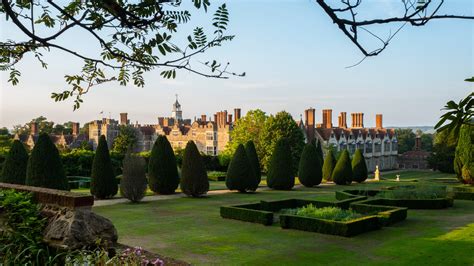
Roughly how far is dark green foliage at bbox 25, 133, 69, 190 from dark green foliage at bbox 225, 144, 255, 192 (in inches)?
404

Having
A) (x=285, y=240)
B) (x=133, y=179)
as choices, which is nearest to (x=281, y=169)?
(x=133, y=179)

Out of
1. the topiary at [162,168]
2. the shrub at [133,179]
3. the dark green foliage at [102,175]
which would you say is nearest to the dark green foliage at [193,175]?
the topiary at [162,168]

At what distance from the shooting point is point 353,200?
19203mm

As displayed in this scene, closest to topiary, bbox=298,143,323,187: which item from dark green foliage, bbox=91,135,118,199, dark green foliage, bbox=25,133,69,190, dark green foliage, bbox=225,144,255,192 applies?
dark green foliage, bbox=225,144,255,192

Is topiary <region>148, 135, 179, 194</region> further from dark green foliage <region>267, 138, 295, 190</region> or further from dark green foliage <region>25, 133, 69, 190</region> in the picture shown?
dark green foliage <region>267, 138, 295, 190</region>

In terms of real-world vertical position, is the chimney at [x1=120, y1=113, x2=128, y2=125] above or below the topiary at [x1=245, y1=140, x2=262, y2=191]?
above

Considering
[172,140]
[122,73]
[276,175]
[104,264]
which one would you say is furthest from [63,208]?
[172,140]

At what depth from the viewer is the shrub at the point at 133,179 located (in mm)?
20203

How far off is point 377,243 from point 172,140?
179 ft

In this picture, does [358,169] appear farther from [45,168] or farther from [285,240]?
[45,168]

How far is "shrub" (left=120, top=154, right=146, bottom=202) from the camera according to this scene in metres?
20.2

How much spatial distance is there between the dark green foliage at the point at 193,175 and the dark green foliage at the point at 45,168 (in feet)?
22.2

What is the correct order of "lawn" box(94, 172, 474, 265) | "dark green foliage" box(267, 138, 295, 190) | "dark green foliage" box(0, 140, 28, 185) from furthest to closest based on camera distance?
1. "dark green foliage" box(267, 138, 295, 190)
2. "dark green foliage" box(0, 140, 28, 185)
3. "lawn" box(94, 172, 474, 265)

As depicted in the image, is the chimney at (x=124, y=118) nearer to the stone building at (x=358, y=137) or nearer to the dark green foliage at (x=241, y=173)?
the stone building at (x=358, y=137)
